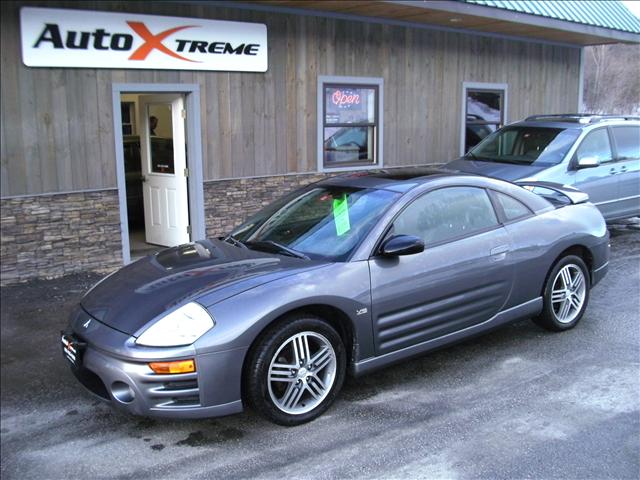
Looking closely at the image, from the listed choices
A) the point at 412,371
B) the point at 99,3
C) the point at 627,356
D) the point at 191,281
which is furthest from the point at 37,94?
the point at 627,356

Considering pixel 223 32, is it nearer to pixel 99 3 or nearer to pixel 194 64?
pixel 194 64

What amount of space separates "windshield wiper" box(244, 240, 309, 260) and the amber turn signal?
1146 mm

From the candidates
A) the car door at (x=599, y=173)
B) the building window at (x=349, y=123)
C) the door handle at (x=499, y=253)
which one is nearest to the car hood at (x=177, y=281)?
the door handle at (x=499, y=253)

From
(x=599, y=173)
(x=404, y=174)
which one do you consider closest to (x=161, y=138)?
(x=404, y=174)

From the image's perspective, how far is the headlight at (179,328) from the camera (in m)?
3.77

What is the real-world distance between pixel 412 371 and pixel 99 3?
18.4ft

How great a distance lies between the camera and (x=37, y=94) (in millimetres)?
7406

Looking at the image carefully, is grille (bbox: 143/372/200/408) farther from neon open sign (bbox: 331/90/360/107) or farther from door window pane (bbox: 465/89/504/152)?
door window pane (bbox: 465/89/504/152)

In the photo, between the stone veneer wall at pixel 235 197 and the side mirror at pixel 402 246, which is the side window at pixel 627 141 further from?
the side mirror at pixel 402 246

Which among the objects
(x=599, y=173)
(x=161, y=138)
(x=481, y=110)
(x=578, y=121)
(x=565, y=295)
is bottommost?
(x=565, y=295)

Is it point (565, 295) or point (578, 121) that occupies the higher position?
point (578, 121)

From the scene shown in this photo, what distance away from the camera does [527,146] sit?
955cm

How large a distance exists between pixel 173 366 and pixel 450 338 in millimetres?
2125

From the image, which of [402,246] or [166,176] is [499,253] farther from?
[166,176]
